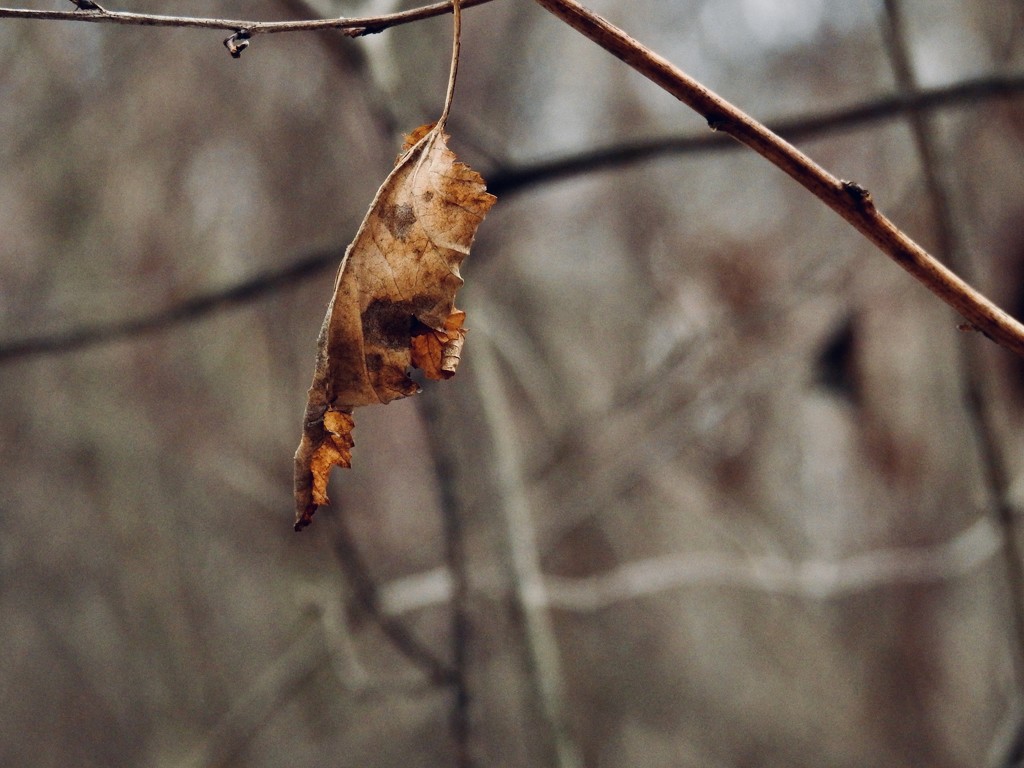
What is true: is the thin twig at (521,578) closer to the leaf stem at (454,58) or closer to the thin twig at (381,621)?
the thin twig at (381,621)

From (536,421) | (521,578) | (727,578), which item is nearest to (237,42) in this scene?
(521,578)

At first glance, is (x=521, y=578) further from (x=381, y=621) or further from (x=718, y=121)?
(x=718, y=121)

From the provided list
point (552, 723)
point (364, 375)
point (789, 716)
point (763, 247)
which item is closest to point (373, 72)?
point (364, 375)

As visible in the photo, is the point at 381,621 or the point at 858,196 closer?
the point at 858,196

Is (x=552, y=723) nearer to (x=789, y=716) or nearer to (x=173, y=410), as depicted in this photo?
(x=173, y=410)

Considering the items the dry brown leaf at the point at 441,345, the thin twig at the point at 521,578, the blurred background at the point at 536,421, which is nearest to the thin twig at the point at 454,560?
the thin twig at the point at 521,578
